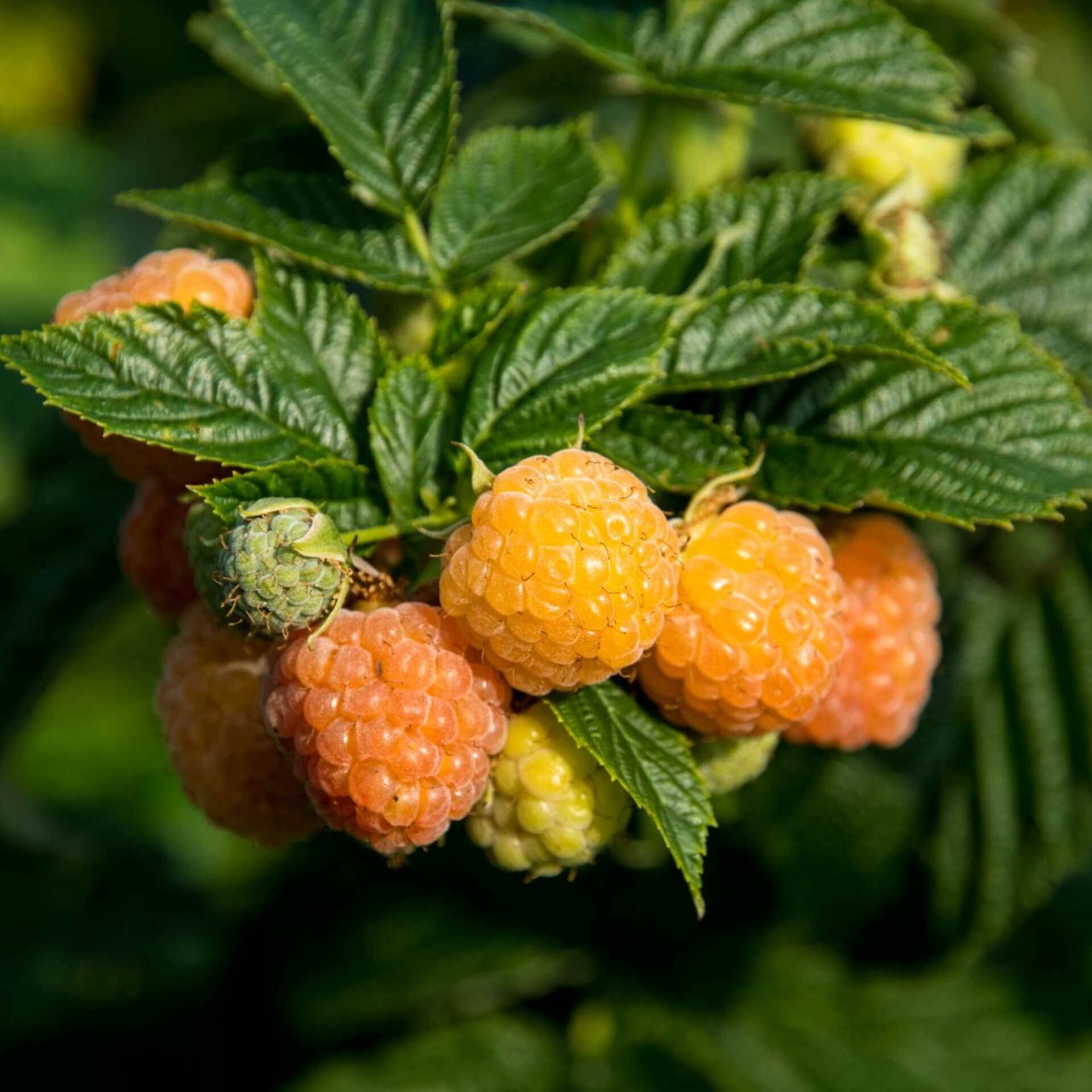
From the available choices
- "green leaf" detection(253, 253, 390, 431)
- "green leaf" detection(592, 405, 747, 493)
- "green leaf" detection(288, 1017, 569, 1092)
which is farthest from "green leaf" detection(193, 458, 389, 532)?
"green leaf" detection(288, 1017, 569, 1092)

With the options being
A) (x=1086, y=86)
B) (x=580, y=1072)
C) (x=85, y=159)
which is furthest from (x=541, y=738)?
(x=85, y=159)

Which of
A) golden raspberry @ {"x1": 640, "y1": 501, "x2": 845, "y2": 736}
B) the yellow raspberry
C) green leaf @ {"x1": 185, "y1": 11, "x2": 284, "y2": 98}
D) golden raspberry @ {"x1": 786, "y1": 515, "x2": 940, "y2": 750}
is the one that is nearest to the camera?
golden raspberry @ {"x1": 640, "y1": 501, "x2": 845, "y2": 736}

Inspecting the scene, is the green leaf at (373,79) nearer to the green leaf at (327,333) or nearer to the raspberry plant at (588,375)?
the raspberry plant at (588,375)

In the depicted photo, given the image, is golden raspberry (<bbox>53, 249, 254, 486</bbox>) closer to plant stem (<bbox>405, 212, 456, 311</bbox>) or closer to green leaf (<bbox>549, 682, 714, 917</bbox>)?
plant stem (<bbox>405, 212, 456, 311</bbox>)

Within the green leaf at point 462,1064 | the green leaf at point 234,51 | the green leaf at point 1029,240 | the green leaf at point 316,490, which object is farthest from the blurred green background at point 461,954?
the green leaf at point 316,490

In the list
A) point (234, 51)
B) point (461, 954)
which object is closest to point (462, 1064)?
point (461, 954)

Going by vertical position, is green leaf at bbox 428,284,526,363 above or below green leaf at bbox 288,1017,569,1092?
above

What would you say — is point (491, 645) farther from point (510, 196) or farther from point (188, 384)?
point (510, 196)
